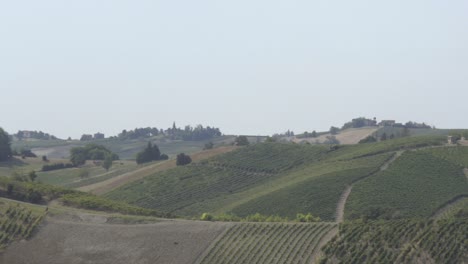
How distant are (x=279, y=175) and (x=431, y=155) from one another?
28296mm

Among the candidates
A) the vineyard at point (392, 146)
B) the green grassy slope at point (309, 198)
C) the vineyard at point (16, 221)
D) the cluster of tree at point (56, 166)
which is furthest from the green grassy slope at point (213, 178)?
the cluster of tree at point (56, 166)

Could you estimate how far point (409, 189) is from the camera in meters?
98.6

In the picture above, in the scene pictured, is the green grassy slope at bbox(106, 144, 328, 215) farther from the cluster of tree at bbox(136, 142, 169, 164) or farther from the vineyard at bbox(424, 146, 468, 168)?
the cluster of tree at bbox(136, 142, 169, 164)

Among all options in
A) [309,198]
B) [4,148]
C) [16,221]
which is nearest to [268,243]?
[16,221]

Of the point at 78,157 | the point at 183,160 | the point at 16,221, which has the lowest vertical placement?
the point at 16,221

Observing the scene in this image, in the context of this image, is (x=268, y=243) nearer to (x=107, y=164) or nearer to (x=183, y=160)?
(x=183, y=160)

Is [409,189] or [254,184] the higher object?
[254,184]

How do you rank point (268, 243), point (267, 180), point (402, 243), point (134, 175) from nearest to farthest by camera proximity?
point (402, 243) < point (268, 243) < point (267, 180) < point (134, 175)

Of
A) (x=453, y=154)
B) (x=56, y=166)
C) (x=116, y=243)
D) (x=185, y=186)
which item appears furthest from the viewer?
(x=56, y=166)

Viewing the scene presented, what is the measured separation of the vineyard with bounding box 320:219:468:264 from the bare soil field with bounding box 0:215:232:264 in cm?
1257

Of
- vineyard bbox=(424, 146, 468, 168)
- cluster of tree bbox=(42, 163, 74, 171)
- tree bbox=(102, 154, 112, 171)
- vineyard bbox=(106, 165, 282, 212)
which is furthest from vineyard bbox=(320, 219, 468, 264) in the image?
cluster of tree bbox=(42, 163, 74, 171)

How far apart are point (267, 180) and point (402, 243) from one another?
227 ft

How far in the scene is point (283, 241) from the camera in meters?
60.9

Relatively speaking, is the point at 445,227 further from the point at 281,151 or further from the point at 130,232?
the point at 281,151
